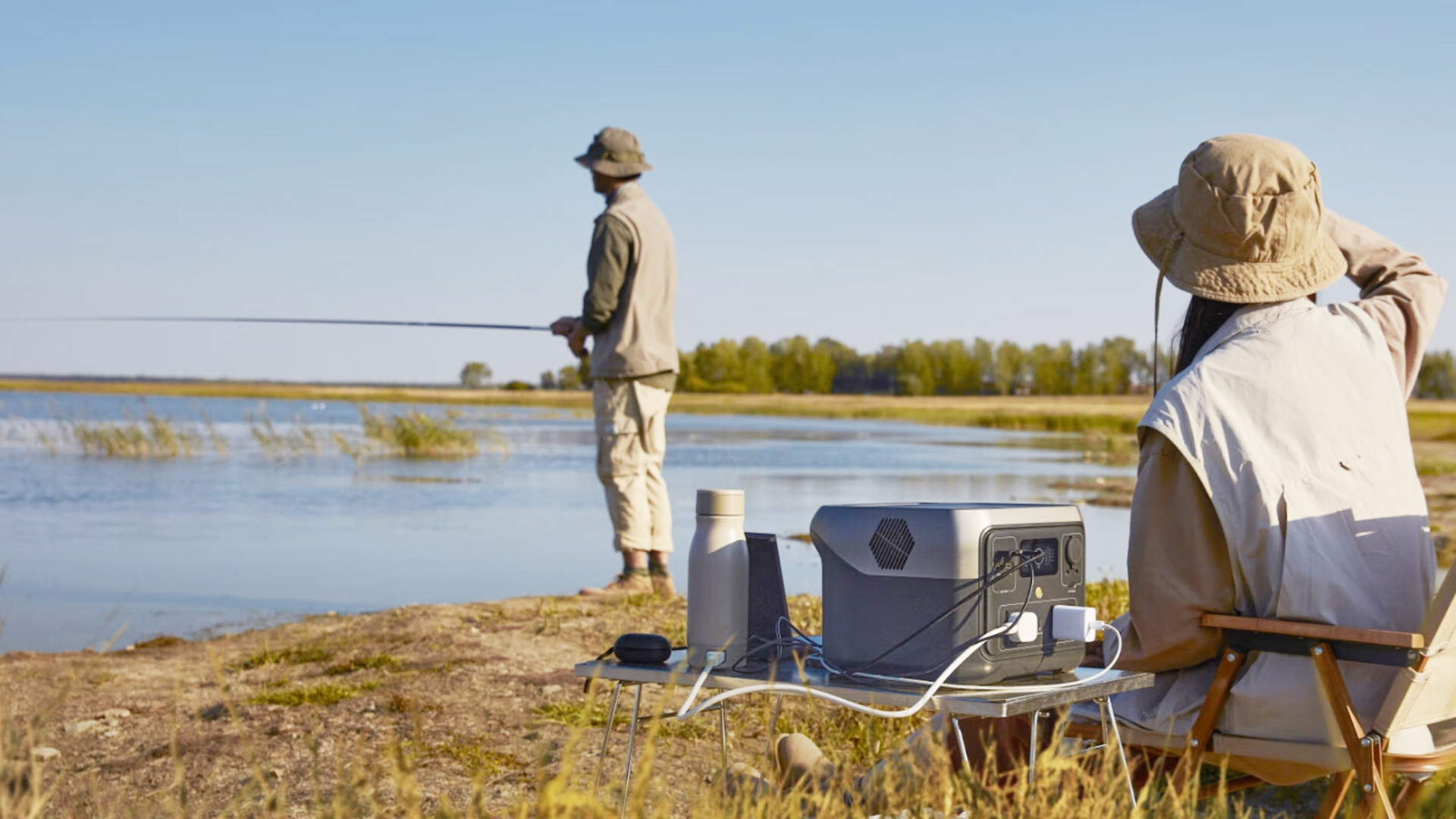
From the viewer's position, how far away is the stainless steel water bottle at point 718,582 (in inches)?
85.7

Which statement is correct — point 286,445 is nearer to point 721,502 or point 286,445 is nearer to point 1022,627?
point 721,502

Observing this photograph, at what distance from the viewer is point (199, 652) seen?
17.3ft

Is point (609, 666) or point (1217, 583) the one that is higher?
point (1217, 583)

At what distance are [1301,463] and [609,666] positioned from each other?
121 centimetres

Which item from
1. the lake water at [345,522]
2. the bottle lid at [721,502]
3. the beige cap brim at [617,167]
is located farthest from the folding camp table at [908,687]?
the beige cap brim at [617,167]

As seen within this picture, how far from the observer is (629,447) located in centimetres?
595

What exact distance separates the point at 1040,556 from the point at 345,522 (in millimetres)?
9119

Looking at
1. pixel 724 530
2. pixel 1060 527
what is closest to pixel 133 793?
pixel 724 530

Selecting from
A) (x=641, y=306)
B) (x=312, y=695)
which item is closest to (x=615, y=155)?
(x=641, y=306)

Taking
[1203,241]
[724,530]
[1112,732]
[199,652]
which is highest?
[1203,241]

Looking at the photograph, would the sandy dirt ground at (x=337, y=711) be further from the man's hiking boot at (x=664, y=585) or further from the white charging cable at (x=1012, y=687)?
the white charging cable at (x=1012, y=687)

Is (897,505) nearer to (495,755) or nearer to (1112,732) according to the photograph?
(1112,732)

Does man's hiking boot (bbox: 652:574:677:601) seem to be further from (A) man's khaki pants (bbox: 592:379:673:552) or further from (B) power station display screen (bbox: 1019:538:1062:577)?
(B) power station display screen (bbox: 1019:538:1062:577)

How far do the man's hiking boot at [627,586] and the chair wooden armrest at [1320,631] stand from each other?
3.90 metres
